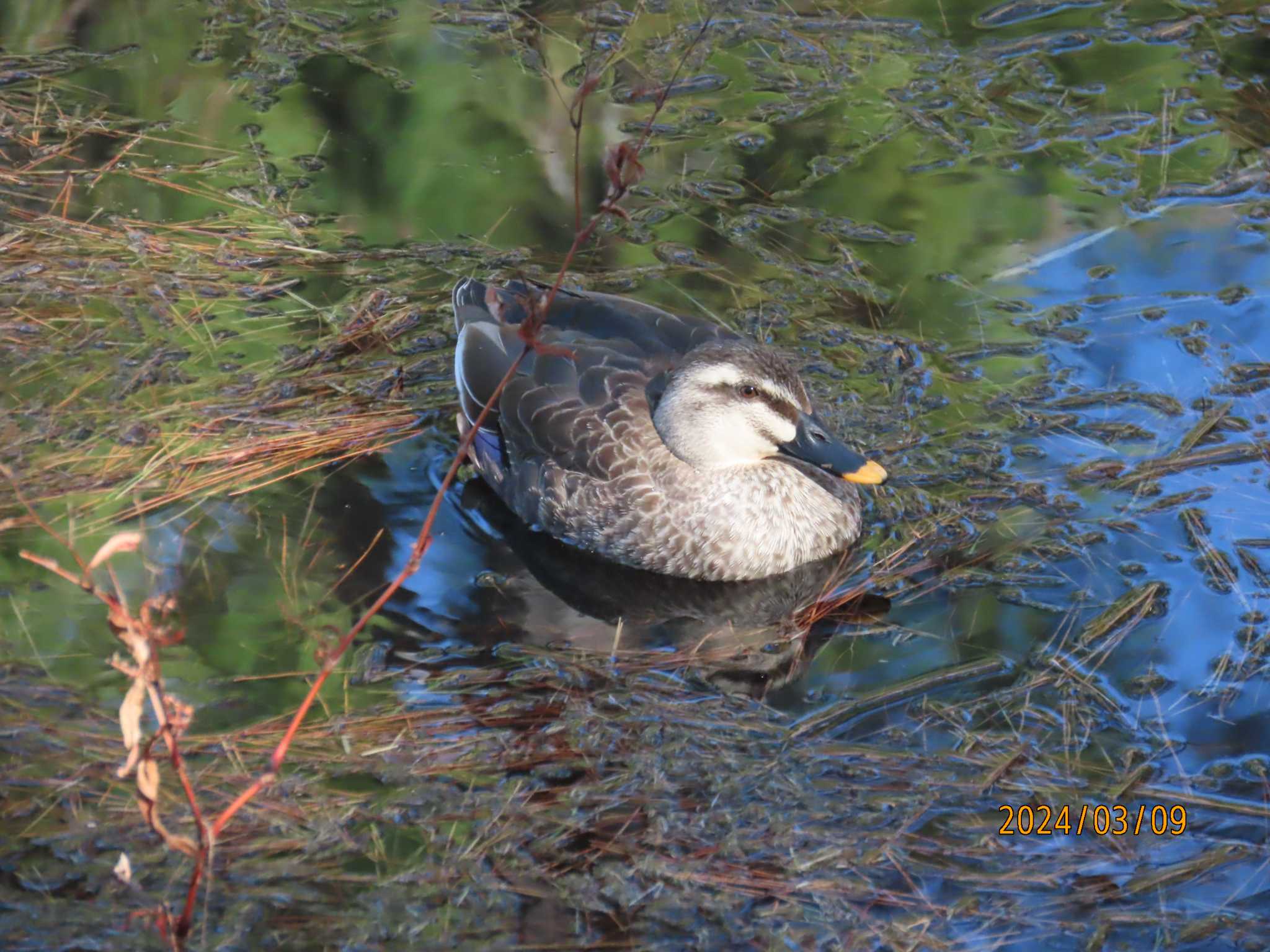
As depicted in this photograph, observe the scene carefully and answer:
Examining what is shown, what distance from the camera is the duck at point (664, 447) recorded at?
575 cm

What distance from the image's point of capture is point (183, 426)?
6254 mm

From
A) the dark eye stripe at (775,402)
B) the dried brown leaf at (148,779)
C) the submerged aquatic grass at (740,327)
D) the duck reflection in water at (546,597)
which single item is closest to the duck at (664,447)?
the dark eye stripe at (775,402)

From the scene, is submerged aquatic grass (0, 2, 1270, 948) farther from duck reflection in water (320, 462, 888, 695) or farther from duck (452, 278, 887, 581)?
duck (452, 278, 887, 581)

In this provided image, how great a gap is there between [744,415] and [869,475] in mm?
551

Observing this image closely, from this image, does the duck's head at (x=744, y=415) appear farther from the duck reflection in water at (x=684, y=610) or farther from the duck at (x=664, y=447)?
the duck reflection in water at (x=684, y=610)

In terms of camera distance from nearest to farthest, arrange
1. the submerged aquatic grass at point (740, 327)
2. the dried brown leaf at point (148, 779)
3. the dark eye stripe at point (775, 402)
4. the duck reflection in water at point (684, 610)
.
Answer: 1. the dried brown leaf at point (148, 779)
2. the submerged aquatic grass at point (740, 327)
3. the duck reflection in water at point (684, 610)
4. the dark eye stripe at point (775, 402)

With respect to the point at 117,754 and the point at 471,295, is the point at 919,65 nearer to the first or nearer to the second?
the point at 471,295

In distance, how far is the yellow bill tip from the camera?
559cm

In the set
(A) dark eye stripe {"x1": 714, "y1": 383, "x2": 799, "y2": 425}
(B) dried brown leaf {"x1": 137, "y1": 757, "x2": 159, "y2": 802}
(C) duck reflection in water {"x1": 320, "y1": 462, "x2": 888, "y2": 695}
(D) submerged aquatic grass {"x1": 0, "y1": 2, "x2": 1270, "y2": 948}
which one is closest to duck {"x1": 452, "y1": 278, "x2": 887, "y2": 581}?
(A) dark eye stripe {"x1": 714, "y1": 383, "x2": 799, "y2": 425}

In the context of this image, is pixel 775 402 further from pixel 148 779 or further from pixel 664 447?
pixel 148 779

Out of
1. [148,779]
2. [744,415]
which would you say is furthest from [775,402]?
[148,779]

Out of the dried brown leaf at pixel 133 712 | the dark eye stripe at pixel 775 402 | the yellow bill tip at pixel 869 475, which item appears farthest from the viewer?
the dark eye stripe at pixel 775 402

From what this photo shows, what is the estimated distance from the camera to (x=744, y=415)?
579cm

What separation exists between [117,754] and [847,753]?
2286mm
